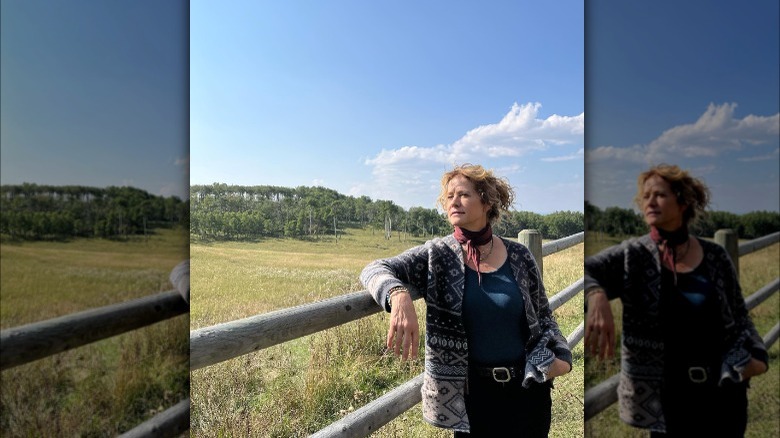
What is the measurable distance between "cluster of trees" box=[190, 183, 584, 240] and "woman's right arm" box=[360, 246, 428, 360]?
58.0 feet

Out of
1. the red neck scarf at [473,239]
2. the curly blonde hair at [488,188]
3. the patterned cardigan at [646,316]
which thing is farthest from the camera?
the curly blonde hair at [488,188]

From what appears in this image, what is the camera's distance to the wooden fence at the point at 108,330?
0.34 metres

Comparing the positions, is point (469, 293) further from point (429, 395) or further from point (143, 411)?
point (143, 411)

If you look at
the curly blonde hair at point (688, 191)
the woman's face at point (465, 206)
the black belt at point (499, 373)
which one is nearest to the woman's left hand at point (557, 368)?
the black belt at point (499, 373)

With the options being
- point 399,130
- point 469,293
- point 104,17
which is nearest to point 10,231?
point 104,17

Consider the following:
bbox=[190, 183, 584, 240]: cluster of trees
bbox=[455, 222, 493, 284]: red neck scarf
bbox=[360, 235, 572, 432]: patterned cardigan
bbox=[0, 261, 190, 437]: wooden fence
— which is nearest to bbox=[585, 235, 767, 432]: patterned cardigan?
bbox=[0, 261, 190, 437]: wooden fence

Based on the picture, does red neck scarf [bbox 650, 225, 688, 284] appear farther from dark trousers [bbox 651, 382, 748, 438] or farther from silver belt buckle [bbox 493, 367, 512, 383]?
silver belt buckle [bbox 493, 367, 512, 383]

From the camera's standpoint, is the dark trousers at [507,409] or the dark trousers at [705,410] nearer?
the dark trousers at [705,410]

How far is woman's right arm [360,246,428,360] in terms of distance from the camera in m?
1.31

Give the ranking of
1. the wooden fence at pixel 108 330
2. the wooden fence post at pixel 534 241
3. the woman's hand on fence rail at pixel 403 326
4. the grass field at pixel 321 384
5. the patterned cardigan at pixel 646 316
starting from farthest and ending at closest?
the grass field at pixel 321 384
the wooden fence post at pixel 534 241
the woman's hand on fence rail at pixel 403 326
the patterned cardigan at pixel 646 316
the wooden fence at pixel 108 330

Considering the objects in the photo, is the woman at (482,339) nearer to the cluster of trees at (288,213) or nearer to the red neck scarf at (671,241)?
the red neck scarf at (671,241)

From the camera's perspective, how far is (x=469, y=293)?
157 cm

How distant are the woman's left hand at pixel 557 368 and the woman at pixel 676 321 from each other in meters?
1.06

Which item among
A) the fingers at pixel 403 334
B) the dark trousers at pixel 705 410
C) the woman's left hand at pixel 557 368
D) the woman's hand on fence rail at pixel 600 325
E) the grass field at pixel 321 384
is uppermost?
the woman's hand on fence rail at pixel 600 325
